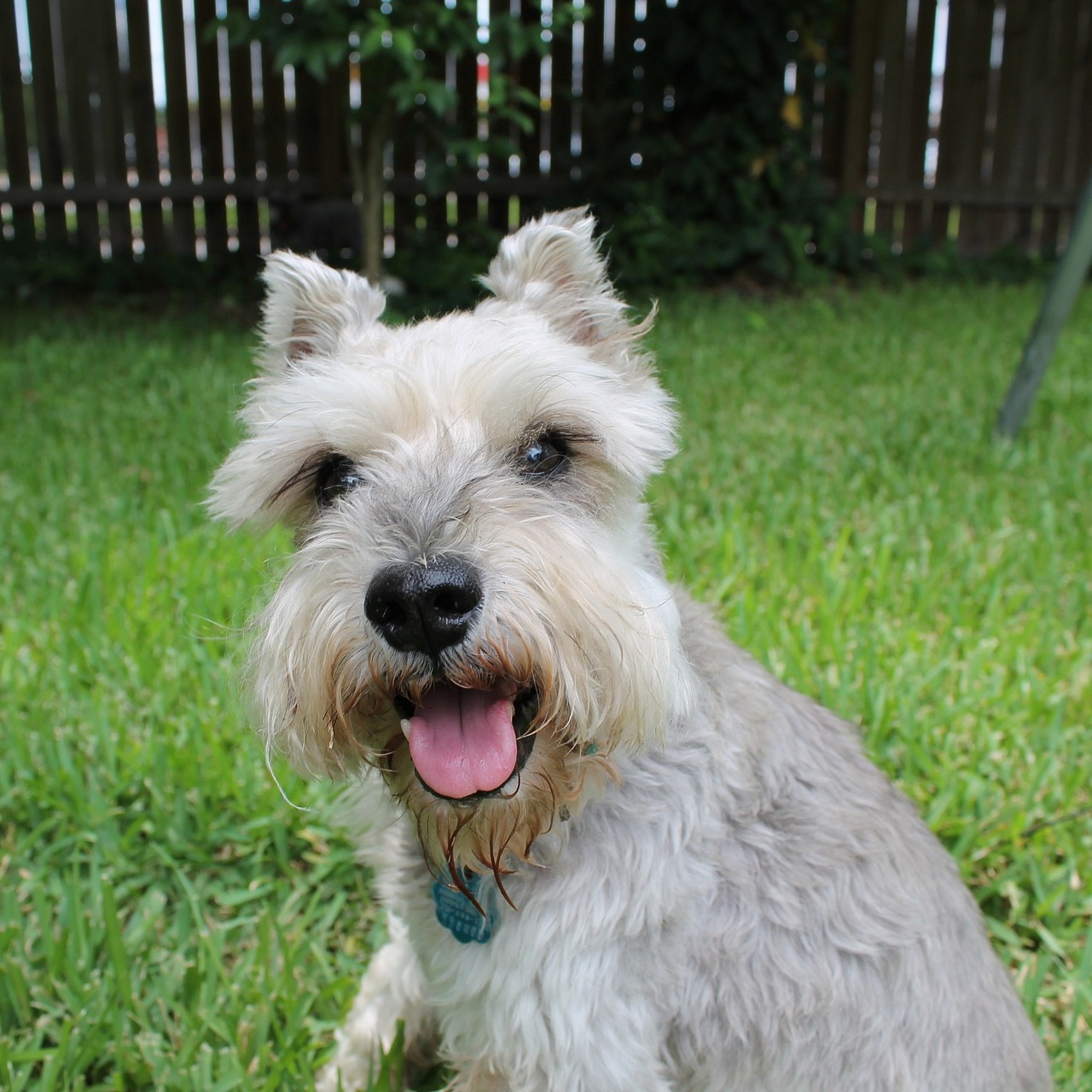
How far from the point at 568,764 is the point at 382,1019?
40.0 inches

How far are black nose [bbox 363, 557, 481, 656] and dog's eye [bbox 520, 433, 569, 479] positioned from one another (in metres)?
0.44

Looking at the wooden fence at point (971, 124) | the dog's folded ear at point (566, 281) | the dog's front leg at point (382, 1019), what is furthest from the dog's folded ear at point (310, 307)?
the wooden fence at point (971, 124)

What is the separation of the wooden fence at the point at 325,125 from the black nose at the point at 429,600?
309 inches

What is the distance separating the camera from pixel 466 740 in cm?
175

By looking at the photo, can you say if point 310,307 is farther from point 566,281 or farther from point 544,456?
point 544,456

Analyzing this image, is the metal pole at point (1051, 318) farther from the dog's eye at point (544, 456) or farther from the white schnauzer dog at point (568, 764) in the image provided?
the dog's eye at point (544, 456)

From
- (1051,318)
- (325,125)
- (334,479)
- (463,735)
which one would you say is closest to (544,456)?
(334,479)

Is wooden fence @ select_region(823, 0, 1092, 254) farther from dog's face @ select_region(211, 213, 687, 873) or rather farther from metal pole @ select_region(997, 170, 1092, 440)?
dog's face @ select_region(211, 213, 687, 873)

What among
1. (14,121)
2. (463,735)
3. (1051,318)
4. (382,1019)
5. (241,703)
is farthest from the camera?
(14,121)

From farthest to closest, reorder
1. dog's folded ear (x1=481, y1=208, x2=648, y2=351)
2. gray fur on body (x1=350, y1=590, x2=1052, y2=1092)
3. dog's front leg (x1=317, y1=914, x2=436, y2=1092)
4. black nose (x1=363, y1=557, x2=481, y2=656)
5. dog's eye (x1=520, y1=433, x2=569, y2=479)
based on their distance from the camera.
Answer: dog's front leg (x1=317, y1=914, x2=436, y2=1092), dog's folded ear (x1=481, y1=208, x2=648, y2=351), dog's eye (x1=520, y1=433, x2=569, y2=479), gray fur on body (x1=350, y1=590, x2=1052, y2=1092), black nose (x1=363, y1=557, x2=481, y2=656)

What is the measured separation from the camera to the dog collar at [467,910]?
196 cm

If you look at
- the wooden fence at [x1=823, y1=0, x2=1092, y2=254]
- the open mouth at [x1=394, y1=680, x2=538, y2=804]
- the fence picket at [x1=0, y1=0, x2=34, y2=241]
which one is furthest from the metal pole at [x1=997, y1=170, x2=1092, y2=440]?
the fence picket at [x1=0, y1=0, x2=34, y2=241]

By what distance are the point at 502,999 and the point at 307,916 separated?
3.31 feet

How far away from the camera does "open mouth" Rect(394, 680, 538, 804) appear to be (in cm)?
173
